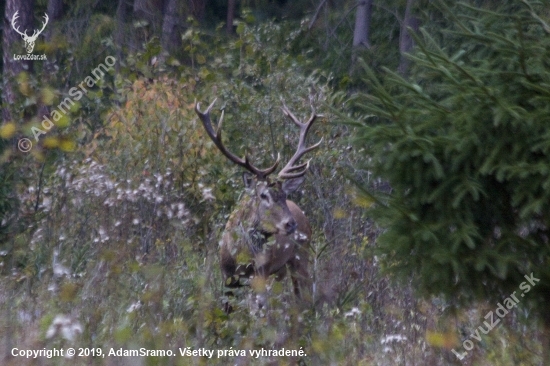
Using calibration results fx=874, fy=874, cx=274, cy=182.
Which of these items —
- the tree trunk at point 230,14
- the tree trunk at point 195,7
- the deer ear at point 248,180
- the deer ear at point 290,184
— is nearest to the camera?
the deer ear at point 248,180

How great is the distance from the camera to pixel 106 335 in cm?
473

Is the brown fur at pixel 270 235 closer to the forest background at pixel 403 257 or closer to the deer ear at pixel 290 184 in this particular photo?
the deer ear at pixel 290 184

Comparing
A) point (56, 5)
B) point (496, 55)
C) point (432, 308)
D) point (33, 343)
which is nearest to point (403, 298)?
point (432, 308)

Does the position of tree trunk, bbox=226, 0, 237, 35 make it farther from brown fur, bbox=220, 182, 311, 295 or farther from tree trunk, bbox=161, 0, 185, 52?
brown fur, bbox=220, 182, 311, 295

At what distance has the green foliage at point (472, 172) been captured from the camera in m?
5.27

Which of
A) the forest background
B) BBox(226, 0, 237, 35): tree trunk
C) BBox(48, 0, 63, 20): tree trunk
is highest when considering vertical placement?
BBox(226, 0, 237, 35): tree trunk

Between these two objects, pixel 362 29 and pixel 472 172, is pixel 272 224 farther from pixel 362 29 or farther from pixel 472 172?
pixel 362 29

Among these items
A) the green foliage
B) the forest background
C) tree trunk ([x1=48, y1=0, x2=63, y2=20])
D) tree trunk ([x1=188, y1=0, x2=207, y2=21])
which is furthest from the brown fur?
tree trunk ([x1=48, y1=0, x2=63, y2=20])

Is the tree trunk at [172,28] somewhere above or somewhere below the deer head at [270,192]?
above

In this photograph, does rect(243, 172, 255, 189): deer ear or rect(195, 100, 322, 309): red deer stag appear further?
rect(243, 172, 255, 189): deer ear

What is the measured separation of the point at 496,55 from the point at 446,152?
94 cm

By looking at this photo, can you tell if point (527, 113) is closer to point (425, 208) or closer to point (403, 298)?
point (425, 208)

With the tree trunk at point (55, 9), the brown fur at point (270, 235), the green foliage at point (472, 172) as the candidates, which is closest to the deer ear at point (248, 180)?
the brown fur at point (270, 235)

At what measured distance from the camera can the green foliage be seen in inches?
207
